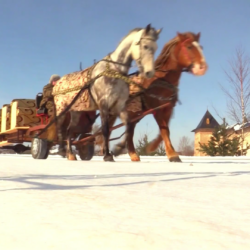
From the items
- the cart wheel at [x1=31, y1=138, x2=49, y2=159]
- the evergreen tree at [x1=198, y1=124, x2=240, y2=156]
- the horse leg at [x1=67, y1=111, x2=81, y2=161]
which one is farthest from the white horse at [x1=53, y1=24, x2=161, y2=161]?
the evergreen tree at [x1=198, y1=124, x2=240, y2=156]

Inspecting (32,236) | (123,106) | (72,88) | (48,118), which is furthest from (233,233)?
(48,118)

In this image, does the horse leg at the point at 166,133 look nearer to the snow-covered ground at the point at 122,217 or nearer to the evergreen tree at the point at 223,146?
the snow-covered ground at the point at 122,217

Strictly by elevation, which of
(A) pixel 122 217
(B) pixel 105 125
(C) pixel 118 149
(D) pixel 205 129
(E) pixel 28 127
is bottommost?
(A) pixel 122 217

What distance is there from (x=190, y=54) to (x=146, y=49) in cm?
82

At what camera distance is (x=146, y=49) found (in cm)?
562

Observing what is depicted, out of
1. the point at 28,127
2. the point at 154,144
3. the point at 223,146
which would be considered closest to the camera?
the point at 154,144

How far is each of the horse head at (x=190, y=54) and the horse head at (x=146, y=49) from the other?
52 cm

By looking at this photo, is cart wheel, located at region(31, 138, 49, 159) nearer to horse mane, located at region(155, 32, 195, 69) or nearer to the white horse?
the white horse

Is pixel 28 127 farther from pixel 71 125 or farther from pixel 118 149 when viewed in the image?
pixel 118 149

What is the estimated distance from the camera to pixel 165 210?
174 centimetres

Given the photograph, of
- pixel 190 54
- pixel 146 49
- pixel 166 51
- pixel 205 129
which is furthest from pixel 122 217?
pixel 205 129

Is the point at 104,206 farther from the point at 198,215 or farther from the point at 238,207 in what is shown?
the point at 238,207

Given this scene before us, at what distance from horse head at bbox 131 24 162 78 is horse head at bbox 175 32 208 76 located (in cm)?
52

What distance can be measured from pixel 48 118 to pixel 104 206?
7.07 m
